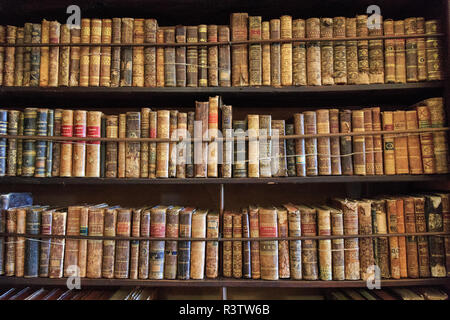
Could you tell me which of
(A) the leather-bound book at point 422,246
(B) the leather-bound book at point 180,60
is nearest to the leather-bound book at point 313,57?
(B) the leather-bound book at point 180,60

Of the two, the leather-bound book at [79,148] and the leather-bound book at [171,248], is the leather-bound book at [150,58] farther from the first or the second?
the leather-bound book at [171,248]

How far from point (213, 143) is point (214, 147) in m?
0.02

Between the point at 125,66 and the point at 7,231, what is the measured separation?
2.60 feet

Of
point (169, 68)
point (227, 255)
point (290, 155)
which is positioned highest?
point (169, 68)

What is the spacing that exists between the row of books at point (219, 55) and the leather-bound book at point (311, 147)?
14cm

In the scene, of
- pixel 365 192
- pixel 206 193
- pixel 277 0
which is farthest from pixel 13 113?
pixel 365 192

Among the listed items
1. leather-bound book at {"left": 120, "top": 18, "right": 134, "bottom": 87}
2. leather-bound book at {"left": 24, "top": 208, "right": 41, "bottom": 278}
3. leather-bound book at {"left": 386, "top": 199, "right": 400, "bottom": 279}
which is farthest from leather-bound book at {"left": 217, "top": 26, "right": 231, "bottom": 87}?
leather-bound book at {"left": 24, "top": 208, "right": 41, "bottom": 278}

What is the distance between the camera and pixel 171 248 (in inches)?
39.5

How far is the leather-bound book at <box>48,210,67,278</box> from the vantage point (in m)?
1.00

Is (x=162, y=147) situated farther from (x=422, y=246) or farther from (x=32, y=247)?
(x=422, y=246)

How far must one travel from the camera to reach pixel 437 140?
3.23 feet

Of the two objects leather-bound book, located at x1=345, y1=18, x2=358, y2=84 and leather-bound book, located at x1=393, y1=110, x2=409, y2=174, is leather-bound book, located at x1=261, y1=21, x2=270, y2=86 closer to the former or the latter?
leather-bound book, located at x1=345, y1=18, x2=358, y2=84

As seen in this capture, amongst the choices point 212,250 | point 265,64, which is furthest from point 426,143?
point 212,250

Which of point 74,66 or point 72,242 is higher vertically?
point 74,66
